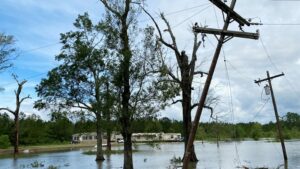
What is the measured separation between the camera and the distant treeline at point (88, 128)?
37469 millimetres

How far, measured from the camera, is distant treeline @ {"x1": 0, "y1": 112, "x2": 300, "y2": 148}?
37.5 m

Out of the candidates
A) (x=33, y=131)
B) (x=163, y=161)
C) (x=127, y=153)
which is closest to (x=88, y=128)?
(x=163, y=161)

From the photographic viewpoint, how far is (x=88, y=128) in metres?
40.8

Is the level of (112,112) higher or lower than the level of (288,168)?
higher

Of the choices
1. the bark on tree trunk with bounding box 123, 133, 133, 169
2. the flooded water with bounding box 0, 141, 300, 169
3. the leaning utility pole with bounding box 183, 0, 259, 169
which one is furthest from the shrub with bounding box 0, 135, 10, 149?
the leaning utility pole with bounding box 183, 0, 259, 169

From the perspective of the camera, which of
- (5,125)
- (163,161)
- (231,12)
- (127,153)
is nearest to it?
(231,12)

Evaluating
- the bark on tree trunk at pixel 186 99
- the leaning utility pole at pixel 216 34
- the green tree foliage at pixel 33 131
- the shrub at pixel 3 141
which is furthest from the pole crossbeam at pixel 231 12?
the green tree foliage at pixel 33 131

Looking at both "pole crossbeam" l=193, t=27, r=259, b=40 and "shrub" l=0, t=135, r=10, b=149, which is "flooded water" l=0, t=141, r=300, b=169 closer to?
"pole crossbeam" l=193, t=27, r=259, b=40

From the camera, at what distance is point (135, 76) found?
30094 mm

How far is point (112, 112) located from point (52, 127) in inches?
3709

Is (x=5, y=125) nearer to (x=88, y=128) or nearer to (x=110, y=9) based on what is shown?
(x=88, y=128)

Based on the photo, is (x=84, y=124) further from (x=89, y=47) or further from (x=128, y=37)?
(x=128, y=37)

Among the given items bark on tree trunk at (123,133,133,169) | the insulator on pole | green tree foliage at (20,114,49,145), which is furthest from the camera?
green tree foliage at (20,114,49,145)

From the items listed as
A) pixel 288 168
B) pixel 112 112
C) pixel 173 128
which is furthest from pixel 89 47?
pixel 173 128
